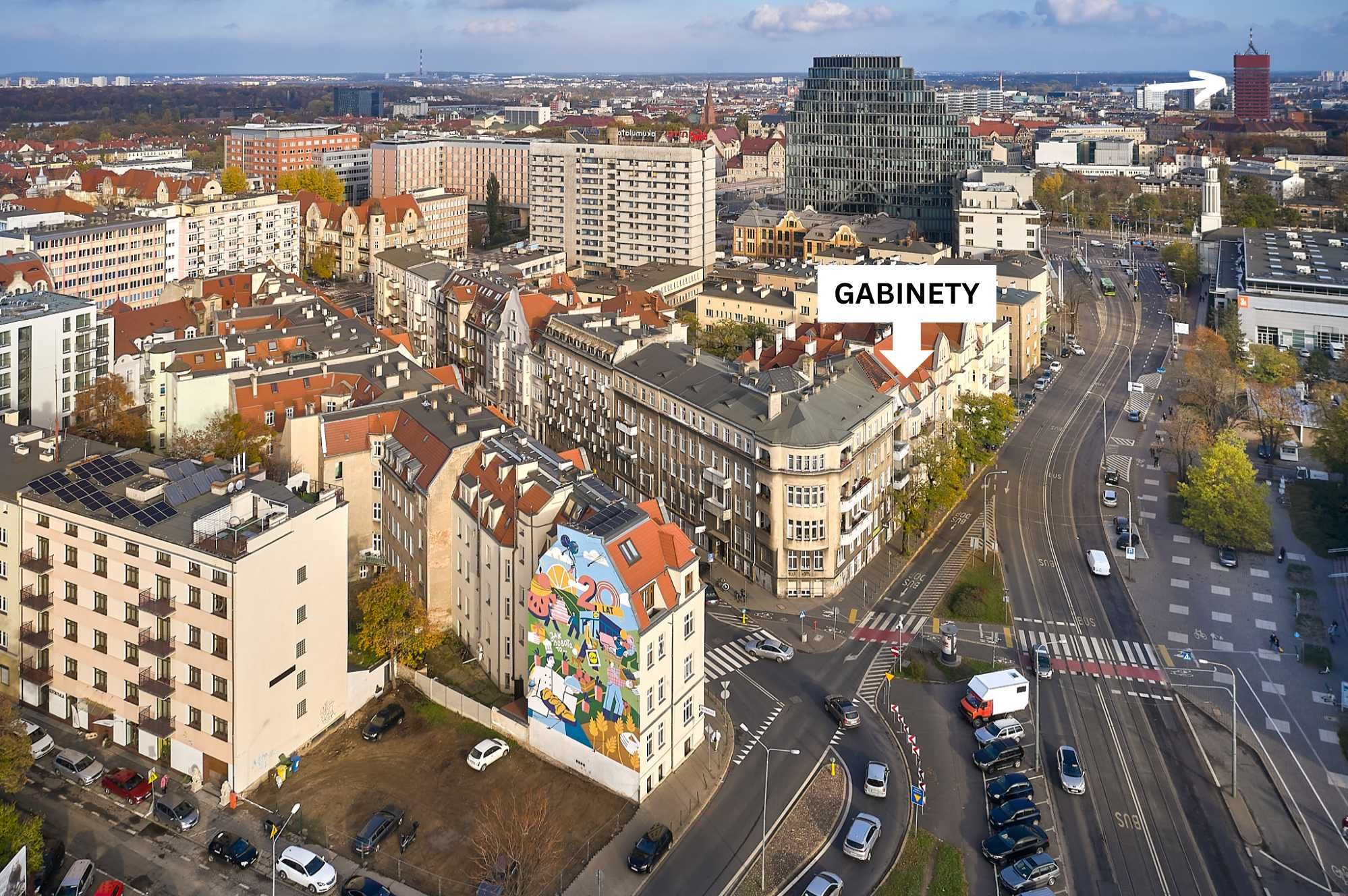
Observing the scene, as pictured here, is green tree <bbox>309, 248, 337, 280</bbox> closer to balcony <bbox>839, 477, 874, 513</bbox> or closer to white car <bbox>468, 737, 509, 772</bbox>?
balcony <bbox>839, 477, 874, 513</bbox>

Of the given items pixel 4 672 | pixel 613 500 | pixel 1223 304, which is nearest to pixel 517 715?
pixel 613 500

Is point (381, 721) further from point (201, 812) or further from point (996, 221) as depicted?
point (996, 221)

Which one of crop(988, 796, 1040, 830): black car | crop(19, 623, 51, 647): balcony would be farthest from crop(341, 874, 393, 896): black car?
crop(988, 796, 1040, 830): black car

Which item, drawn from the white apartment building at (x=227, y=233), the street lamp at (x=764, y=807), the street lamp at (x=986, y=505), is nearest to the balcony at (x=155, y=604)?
the street lamp at (x=764, y=807)

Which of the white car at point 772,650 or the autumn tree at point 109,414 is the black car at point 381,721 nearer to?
the white car at point 772,650

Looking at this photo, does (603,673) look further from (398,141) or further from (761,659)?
(398,141)

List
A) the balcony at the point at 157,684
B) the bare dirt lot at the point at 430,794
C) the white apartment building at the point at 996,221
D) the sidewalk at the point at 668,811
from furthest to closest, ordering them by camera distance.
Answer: the white apartment building at the point at 996,221 → the balcony at the point at 157,684 → the bare dirt lot at the point at 430,794 → the sidewalk at the point at 668,811

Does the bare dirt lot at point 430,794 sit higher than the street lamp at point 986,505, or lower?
lower

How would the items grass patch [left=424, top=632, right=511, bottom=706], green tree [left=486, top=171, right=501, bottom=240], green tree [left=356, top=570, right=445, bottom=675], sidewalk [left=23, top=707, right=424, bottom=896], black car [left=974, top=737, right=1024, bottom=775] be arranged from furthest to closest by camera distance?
green tree [left=486, top=171, right=501, bottom=240] → green tree [left=356, top=570, right=445, bottom=675] → grass patch [left=424, top=632, right=511, bottom=706] → black car [left=974, top=737, right=1024, bottom=775] → sidewalk [left=23, top=707, right=424, bottom=896]
